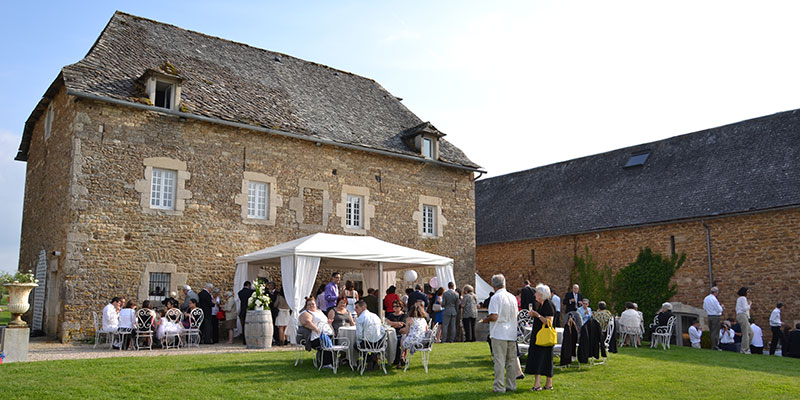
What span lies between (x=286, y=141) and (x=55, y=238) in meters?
5.59

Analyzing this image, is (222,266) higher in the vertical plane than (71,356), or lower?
higher

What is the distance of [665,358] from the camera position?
11273 millimetres

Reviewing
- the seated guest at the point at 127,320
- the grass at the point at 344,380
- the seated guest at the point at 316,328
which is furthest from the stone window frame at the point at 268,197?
the seated guest at the point at 316,328

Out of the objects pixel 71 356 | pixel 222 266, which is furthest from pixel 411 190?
pixel 71 356

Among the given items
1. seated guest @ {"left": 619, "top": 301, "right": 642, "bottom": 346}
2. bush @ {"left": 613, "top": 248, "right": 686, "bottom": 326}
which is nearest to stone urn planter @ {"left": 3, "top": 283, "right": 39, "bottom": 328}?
seated guest @ {"left": 619, "top": 301, "right": 642, "bottom": 346}

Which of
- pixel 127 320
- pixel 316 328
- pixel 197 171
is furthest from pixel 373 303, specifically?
pixel 197 171

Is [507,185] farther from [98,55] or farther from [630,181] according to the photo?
[98,55]

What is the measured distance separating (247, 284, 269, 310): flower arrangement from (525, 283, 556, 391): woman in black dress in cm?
609

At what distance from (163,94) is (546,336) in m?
10.7

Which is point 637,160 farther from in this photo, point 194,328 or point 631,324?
point 194,328

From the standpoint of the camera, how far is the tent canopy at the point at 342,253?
12273mm

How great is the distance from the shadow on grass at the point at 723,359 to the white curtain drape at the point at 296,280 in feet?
20.4

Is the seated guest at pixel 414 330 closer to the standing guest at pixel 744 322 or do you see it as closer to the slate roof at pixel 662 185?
the standing guest at pixel 744 322

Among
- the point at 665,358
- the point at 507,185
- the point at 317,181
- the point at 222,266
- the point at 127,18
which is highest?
the point at 127,18
